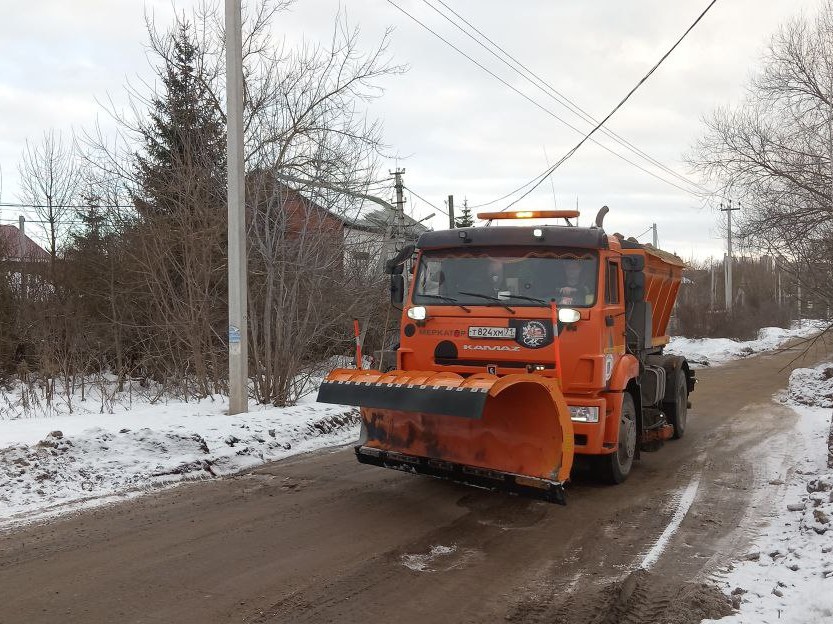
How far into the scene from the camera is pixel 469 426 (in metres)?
6.59

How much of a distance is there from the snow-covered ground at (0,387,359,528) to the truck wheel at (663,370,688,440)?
497 centimetres

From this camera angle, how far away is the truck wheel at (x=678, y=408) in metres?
10.7

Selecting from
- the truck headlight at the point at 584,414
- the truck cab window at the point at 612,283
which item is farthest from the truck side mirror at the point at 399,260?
the truck headlight at the point at 584,414

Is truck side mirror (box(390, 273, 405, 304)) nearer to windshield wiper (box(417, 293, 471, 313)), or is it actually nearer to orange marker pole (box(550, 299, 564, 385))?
windshield wiper (box(417, 293, 471, 313))

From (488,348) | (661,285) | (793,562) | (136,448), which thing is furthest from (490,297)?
(136,448)

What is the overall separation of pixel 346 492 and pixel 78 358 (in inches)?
520

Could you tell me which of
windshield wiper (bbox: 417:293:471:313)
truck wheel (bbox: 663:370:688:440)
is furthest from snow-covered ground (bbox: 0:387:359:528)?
truck wheel (bbox: 663:370:688:440)

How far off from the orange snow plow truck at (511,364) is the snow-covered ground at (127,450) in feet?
7.41

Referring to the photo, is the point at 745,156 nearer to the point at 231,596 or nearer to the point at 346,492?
the point at 346,492

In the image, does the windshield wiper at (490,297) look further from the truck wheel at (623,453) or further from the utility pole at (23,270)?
the utility pole at (23,270)

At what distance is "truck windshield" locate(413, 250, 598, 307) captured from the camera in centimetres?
714

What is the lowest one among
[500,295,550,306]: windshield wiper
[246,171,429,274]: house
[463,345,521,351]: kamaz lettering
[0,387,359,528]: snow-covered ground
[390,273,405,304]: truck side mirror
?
[0,387,359,528]: snow-covered ground

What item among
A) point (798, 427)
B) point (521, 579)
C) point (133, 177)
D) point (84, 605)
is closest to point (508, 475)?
point (521, 579)

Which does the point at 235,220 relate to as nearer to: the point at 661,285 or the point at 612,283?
the point at 612,283
